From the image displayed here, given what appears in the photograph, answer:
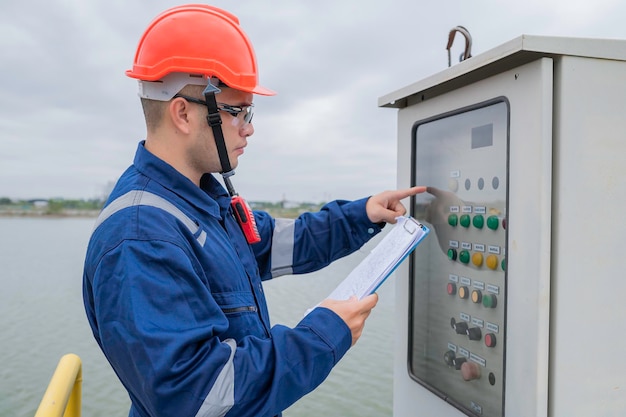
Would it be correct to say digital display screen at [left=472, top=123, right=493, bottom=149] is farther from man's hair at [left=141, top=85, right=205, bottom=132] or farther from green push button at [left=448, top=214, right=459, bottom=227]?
man's hair at [left=141, top=85, right=205, bottom=132]

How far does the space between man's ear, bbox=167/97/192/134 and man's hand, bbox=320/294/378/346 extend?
1.84 feet

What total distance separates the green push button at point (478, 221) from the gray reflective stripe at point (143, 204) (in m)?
0.78

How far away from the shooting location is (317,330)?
1.10 meters

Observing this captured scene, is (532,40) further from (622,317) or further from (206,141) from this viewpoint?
(206,141)

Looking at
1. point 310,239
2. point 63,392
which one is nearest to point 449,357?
point 310,239

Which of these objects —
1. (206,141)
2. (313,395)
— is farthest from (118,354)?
(313,395)

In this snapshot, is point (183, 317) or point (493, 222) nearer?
point (183, 317)

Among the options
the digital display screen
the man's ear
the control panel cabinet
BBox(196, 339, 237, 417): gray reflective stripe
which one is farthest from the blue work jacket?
the digital display screen

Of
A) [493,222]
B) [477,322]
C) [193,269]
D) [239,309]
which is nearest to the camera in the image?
[193,269]

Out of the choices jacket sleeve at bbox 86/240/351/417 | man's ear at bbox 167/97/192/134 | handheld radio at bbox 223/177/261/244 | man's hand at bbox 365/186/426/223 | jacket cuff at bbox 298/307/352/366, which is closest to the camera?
jacket sleeve at bbox 86/240/351/417

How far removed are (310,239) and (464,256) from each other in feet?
1.86

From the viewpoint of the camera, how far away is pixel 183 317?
1000 millimetres

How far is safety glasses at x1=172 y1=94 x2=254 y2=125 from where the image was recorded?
48.6 inches

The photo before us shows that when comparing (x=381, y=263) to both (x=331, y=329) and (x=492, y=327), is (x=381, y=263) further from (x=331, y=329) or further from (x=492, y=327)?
(x=492, y=327)
